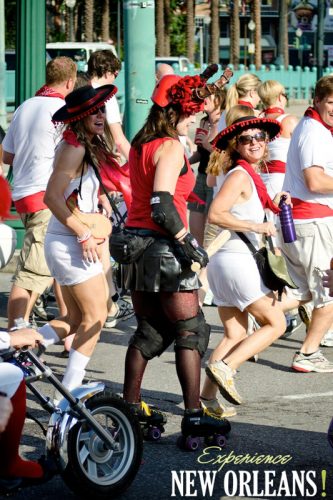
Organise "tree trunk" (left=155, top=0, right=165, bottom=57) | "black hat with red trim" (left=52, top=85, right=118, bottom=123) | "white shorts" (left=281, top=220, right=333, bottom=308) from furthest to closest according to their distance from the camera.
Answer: "tree trunk" (left=155, top=0, right=165, bottom=57)
"white shorts" (left=281, top=220, right=333, bottom=308)
"black hat with red trim" (left=52, top=85, right=118, bottom=123)

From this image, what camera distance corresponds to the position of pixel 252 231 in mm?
6652

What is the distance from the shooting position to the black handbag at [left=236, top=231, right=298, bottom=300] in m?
6.65

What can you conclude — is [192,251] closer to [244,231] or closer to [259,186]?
[244,231]

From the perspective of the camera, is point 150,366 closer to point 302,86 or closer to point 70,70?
point 70,70

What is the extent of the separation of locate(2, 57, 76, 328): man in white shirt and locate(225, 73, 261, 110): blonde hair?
5.44 feet

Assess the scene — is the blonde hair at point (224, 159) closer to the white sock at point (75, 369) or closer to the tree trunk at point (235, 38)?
the white sock at point (75, 369)

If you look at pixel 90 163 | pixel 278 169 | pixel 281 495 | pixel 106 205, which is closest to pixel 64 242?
pixel 90 163

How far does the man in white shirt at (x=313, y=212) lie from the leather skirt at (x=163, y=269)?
1.91 m

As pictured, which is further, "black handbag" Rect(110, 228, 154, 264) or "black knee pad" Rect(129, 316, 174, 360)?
"black knee pad" Rect(129, 316, 174, 360)

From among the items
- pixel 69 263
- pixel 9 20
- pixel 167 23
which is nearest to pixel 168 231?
pixel 69 263

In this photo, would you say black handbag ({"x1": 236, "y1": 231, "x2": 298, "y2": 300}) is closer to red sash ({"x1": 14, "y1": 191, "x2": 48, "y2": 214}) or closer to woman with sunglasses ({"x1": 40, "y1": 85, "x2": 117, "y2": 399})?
woman with sunglasses ({"x1": 40, "y1": 85, "x2": 117, "y2": 399})

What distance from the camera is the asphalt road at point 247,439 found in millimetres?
5367

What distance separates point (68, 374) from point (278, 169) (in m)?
3.47

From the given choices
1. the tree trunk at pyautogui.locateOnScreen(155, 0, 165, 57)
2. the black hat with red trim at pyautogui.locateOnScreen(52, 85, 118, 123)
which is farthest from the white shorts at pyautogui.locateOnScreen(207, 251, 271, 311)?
the tree trunk at pyautogui.locateOnScreen(155, 0, 165, 57)
